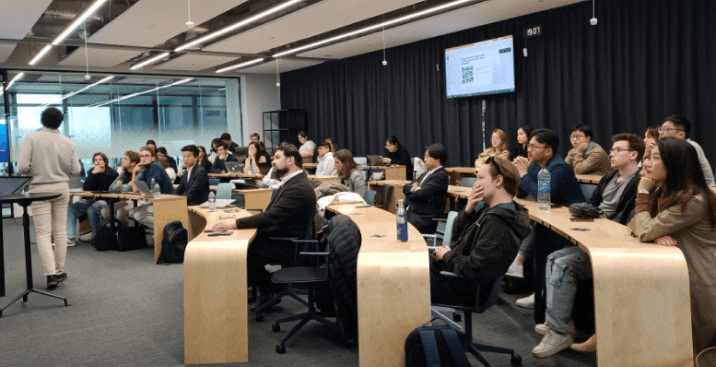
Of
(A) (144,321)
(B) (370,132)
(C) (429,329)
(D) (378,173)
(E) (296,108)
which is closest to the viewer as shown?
(C) (429,329)

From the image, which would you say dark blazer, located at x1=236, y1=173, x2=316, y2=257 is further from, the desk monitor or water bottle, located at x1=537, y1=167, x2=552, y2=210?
the desk monitor

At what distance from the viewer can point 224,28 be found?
26.9 feet

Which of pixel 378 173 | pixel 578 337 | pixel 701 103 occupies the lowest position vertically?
pixel 578 337

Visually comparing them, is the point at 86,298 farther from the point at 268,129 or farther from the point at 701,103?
the point at 268,129

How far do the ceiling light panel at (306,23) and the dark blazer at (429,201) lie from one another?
280 cm

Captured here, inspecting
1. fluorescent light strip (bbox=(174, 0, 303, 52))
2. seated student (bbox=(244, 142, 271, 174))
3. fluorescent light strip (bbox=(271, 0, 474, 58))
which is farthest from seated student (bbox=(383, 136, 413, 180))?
fluorescent light strip (bbox=(174, 0, 303, 52))

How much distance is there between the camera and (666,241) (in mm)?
2826

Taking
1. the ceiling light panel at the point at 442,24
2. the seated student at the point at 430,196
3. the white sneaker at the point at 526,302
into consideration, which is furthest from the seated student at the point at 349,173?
the ceiling light panel at the point at 442,24

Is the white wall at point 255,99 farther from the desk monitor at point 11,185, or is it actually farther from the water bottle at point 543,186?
the water bottle at point 543,186

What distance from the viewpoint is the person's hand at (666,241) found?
9.24 ft

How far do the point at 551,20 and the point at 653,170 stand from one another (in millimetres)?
5835

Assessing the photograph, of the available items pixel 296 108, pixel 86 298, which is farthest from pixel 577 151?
pixel 296 108

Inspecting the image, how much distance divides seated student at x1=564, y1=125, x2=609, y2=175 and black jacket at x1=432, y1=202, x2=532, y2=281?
3452 millimetres

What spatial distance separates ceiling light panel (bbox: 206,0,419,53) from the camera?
7.32 metres
